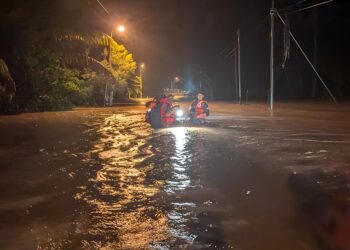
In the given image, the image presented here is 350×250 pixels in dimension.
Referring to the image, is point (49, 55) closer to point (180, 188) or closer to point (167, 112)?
point (167, 112)

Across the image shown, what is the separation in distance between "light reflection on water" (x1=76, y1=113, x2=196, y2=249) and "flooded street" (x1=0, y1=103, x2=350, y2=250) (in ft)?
0.06

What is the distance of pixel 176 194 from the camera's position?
26.5 feet

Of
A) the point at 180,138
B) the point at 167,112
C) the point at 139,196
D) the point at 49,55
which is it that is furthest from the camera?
the point at 49,55

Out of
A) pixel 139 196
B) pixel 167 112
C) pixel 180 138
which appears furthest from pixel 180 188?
pixel 167 112

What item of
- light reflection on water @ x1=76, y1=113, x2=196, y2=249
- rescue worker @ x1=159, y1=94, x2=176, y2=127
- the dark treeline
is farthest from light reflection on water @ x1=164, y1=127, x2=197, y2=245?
the dark treeline

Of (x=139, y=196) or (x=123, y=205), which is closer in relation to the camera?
(x=123, y=205)

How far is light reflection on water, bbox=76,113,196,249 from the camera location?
581 centimetres

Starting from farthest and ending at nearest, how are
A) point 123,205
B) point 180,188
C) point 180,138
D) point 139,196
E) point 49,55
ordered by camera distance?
point 49,55
point 180,138
point 180,188
point 139,196
point 123,205

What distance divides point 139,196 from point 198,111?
45.0 feet

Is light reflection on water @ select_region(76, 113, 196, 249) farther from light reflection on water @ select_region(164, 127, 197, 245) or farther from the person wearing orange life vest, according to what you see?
the person wearing orange life vest

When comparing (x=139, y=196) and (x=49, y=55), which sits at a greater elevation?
(x=49, y=55)

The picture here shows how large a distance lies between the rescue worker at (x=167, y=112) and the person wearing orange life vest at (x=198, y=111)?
87cm

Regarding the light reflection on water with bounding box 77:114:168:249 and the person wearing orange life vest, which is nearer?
the light reflection on water with bounding box 77:114:168:249

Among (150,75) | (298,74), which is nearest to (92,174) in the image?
(298,74)
